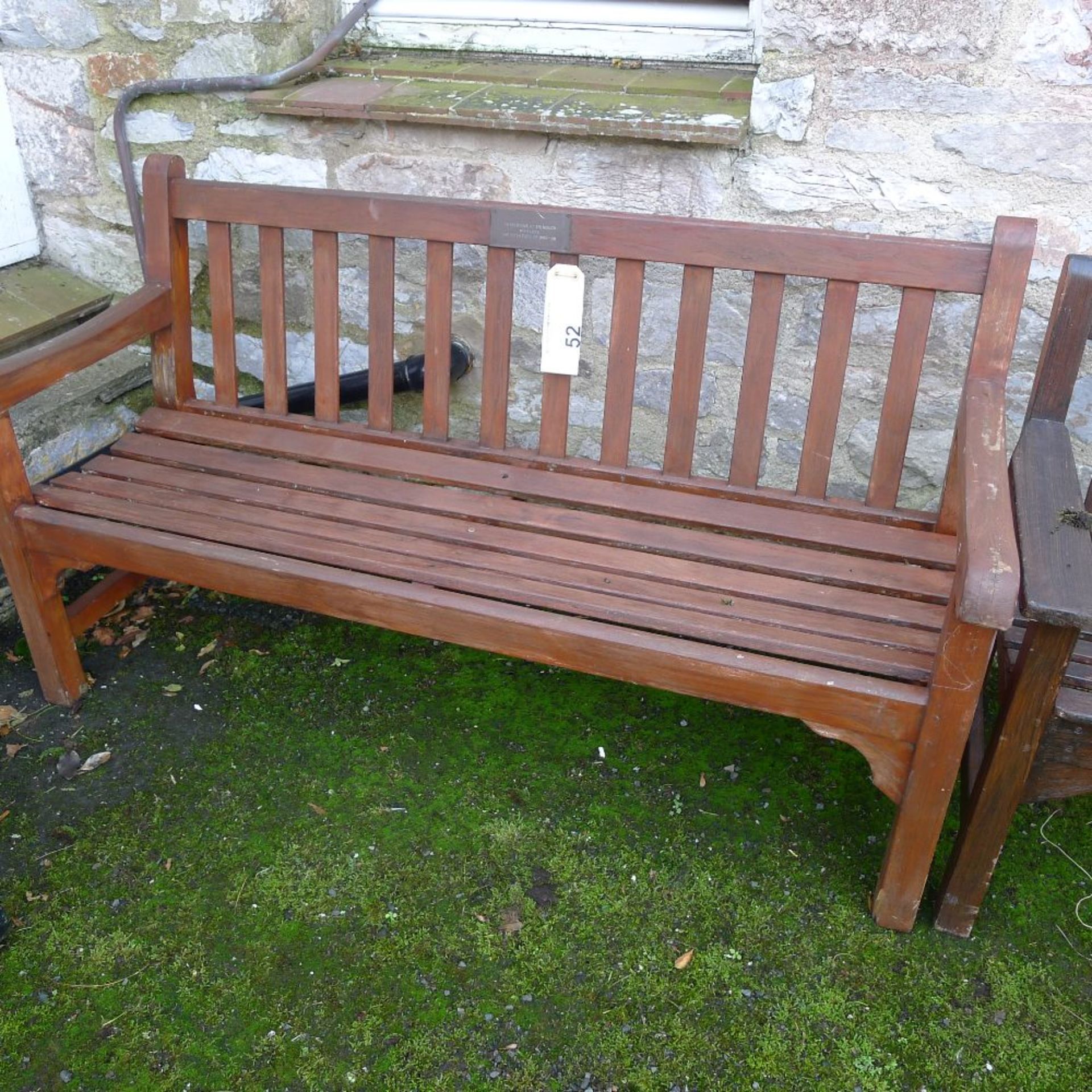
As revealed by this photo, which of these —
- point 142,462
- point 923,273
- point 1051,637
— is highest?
point 923,273

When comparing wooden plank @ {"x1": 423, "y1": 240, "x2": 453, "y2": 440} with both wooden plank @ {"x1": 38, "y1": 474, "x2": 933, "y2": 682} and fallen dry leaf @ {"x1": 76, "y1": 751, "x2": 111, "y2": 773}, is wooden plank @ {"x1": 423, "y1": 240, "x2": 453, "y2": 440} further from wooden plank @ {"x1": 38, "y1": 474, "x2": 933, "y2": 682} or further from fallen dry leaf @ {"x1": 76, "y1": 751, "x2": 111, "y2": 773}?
fallen dry leaf @ {"x1": 76, "y1": 751, "x2": 111, "y2": 773}

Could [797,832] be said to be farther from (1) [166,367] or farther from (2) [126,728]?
(1) [166,367]

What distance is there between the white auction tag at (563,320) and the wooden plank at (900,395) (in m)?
0.71

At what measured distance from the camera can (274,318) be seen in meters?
2.85

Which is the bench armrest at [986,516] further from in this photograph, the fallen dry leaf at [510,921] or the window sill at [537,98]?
the fallen dry leaf at [510,921]

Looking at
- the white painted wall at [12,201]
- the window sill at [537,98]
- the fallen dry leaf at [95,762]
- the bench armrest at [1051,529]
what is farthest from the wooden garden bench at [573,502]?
the white painted wall at [12,201]

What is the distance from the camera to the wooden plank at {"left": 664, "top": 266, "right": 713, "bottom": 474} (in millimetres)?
2500

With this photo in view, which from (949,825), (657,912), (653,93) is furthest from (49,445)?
(949,825)

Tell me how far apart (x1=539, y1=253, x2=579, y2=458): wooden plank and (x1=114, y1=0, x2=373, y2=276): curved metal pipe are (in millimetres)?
1101

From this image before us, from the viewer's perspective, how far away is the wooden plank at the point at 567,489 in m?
2.41

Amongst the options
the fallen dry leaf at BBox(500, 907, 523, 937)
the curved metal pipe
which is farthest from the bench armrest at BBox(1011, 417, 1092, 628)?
the curved metal pipe

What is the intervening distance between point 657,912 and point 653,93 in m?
2.07

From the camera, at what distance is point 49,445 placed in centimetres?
321

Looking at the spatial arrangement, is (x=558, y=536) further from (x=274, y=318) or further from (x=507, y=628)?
(x=274, y=318)
